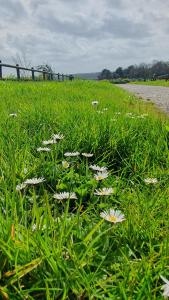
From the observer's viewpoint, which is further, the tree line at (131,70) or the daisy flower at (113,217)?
the tree line at (131,70)

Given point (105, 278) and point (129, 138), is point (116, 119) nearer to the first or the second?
point (129, 138)

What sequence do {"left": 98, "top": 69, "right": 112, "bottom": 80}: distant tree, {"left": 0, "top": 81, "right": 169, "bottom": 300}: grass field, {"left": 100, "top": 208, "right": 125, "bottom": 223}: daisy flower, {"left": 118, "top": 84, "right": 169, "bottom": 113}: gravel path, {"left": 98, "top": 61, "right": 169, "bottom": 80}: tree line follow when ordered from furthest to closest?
{"left": 98, "top": 69, "right": 112, "bottom": 80}: distant tree
{"left": 98, "top": 61, "right": 169, "bottom": 80}: tree line
{"left": 118, "top": 84, "right": 169, "bottom": 113}: gravel path
{"left": 100, "top": 208, "right": 125, "bottom": 223}: daisy flower
{"left": 0, "top": 81, "right": 169, "bottom": 300}: grass field

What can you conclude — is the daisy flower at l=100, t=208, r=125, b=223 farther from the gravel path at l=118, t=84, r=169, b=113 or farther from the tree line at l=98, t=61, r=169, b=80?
the tree line at l=98, t=61, r=169, b=80

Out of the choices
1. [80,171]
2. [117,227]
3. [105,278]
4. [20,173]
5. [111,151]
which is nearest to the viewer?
[105,278]

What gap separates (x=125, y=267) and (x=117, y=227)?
0.30 m

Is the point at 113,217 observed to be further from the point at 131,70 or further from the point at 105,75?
the point at 131,70

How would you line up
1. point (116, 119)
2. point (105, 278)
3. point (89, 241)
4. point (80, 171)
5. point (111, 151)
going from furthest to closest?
point (116, 119) → point (111, 151) → point (80, 171) → point (89, 241) → point (105, 278)

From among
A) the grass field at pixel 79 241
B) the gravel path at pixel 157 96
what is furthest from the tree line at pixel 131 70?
the grass field at pixel 79 241

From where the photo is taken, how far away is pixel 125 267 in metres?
1.53

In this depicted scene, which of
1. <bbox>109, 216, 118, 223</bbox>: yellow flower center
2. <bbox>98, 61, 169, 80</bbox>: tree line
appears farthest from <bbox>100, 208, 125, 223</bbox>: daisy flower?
<bbox>98, 61, 169, 80</bbox>: tree line

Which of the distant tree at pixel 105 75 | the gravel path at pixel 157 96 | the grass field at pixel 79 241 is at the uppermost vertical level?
the grass field at pixel 79 241

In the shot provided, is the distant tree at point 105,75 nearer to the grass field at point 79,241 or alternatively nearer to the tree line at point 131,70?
the tree line at point 131,70

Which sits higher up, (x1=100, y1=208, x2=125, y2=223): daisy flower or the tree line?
(x1=100, y1=208, x2=125, y2=223): daisy flower

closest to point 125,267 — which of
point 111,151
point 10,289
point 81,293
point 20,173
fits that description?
point 81,293
